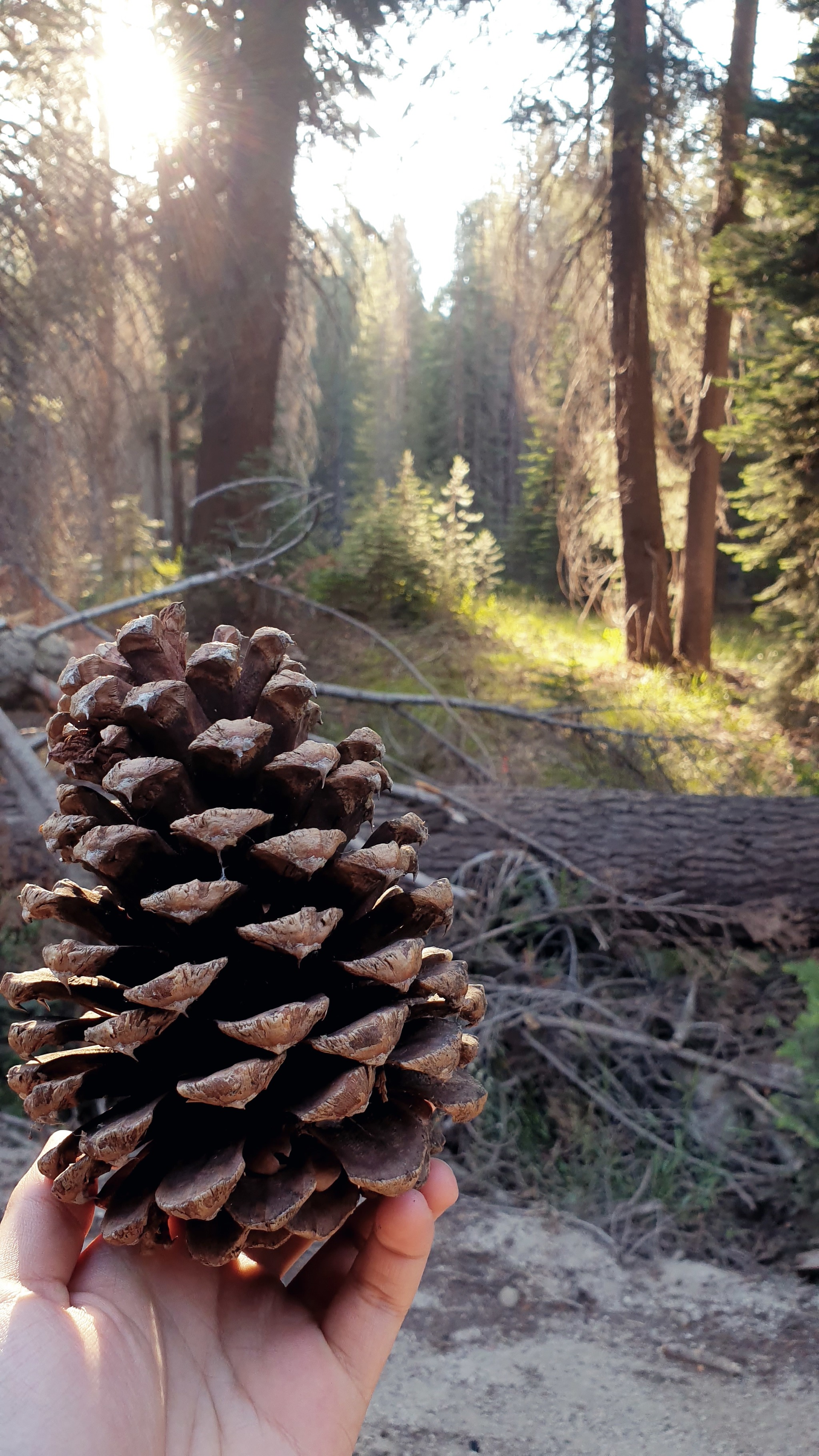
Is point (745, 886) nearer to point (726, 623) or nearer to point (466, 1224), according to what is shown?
point (466, 1224)

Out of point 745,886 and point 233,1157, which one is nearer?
point 233,1157

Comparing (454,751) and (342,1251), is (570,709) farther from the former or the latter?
(342,1251)

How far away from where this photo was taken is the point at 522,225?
938 cm

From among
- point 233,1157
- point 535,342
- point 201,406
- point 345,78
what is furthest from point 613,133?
point 233,1157

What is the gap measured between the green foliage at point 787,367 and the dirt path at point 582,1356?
5.09m

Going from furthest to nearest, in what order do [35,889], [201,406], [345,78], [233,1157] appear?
[201,406] < [345,78] < [35,889] < [233,1157]

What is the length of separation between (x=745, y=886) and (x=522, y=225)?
8.06 metres

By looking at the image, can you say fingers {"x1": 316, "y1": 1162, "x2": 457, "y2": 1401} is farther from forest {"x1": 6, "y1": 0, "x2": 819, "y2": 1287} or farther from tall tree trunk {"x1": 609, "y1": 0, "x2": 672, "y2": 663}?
tall tree trunk {"x1": 609, "y1": 0, "x2": 672, "y2": 663}

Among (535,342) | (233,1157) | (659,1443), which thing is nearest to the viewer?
(233,1157)

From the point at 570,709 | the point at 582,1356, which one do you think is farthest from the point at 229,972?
the point at 570,709

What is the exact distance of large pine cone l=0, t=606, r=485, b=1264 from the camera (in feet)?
3.35

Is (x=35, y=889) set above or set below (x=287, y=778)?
below

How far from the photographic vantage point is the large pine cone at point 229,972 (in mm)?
1021

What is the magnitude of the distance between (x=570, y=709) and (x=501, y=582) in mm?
7451
